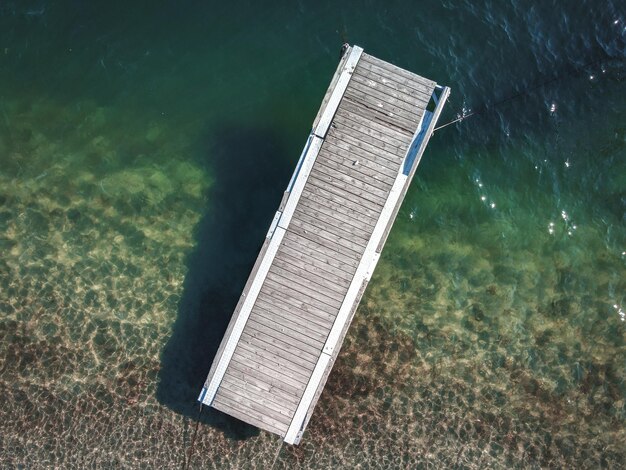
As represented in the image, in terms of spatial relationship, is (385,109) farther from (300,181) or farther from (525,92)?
(525,92)

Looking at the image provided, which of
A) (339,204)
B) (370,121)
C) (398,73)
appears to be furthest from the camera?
(398,73)

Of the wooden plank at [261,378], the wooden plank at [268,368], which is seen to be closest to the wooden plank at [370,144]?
the wooden plank at [268,368]

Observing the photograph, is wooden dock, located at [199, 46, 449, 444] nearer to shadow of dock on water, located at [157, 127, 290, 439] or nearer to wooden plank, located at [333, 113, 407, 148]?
wooden plank, located at [333, 113, 407, 148]

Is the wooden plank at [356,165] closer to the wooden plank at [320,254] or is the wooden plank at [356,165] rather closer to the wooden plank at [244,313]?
the wooden plank at [320,254]

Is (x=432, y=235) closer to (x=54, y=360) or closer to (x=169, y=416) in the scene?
(x=169, y=416)

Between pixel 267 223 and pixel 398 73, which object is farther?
pixel 267 223

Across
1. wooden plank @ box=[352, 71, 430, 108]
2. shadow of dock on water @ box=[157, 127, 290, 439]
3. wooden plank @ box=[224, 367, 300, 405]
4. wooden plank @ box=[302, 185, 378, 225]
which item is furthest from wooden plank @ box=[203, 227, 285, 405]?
wooden plank @ box=[352, 71, 430, 108]

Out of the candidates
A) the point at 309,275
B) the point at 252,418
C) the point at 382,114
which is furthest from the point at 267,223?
the point at 252,418
